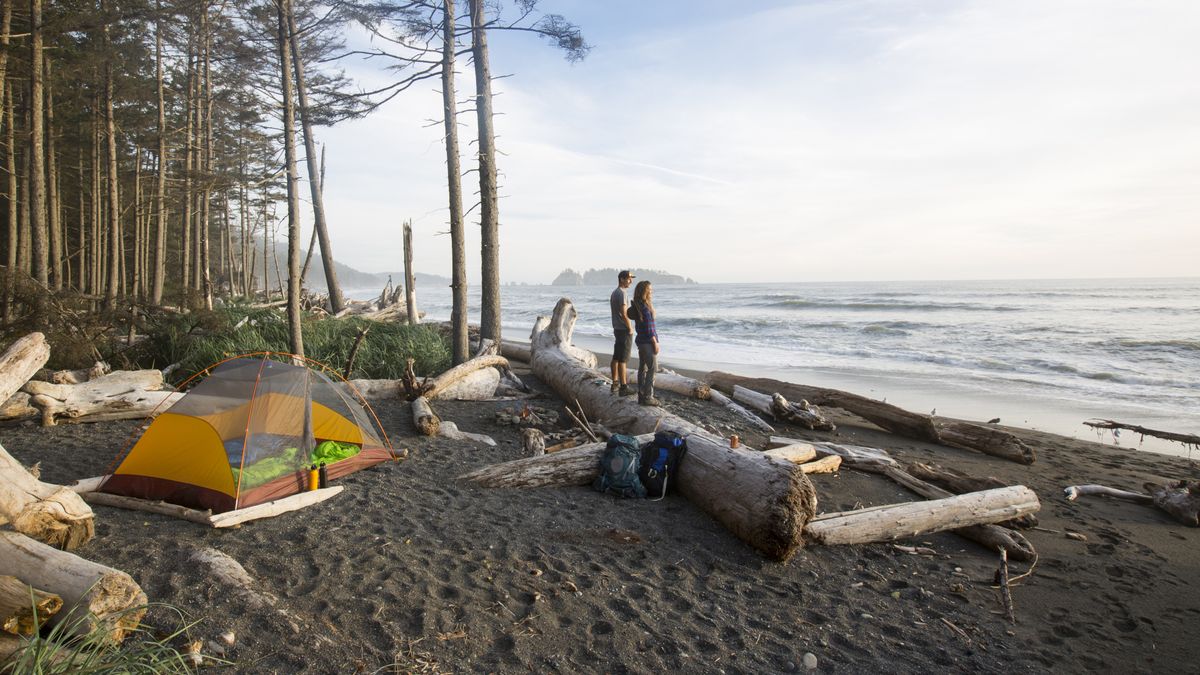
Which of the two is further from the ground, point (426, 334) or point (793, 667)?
point (426, 334)

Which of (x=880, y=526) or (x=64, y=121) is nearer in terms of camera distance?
(x=880, y=526)

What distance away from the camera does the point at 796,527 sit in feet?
14.0

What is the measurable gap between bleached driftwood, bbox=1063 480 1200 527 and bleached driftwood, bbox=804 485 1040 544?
1.57 metres

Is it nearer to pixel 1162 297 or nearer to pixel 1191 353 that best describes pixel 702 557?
pixel 1191 353

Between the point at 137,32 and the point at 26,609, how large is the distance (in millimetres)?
14863

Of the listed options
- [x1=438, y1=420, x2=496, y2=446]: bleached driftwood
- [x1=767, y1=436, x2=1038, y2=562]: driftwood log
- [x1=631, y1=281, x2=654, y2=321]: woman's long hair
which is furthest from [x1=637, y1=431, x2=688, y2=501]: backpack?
[x1=631, y1=281, x2=654, y2=321]: woman's long hair

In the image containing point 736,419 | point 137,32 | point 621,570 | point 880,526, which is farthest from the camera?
point 137,32

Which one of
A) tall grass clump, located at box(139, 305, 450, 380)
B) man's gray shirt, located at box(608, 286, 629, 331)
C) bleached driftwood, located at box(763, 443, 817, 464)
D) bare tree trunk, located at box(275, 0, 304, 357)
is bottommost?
bleached driftwood, located at box(763, 443, 817, 464)

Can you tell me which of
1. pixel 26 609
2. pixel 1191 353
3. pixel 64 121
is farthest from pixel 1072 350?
pixel 64 121

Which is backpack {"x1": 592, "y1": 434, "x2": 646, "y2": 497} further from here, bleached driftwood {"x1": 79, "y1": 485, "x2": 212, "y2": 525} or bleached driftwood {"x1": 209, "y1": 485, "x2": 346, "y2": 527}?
bleached driftwood {"x1": 79, "y1": 485, "x2": 212, "y2": 525}

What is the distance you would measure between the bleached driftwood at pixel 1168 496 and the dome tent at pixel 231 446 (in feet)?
24.2

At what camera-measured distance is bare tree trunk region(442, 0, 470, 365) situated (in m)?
10.1

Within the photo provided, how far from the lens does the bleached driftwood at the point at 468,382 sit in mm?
8755

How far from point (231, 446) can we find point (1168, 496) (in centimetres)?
833
